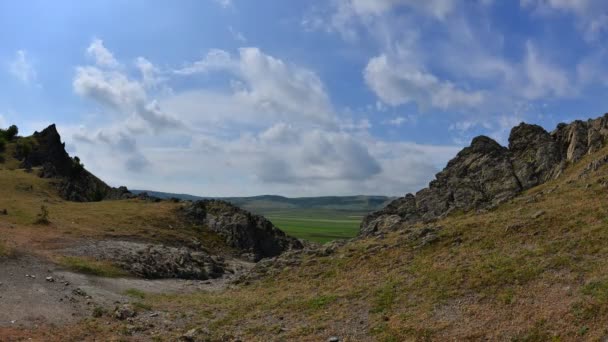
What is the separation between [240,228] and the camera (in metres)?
91.2

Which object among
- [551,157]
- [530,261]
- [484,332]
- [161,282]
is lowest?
[161,282]

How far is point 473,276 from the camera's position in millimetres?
28094

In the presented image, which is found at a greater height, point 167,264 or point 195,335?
point 195,335

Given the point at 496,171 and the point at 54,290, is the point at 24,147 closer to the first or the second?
the point at 54,290

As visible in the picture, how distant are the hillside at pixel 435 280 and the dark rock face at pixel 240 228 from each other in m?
30.5

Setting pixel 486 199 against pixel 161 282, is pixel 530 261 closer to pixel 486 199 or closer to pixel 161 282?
pixel 486 199

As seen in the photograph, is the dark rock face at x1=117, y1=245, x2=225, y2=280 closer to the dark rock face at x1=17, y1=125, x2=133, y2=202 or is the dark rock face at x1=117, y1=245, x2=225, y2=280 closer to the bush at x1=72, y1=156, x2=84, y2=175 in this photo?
the dark rock face at x1=17, y1=125, x2=133, y2=202

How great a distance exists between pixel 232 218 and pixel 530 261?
73.0 m

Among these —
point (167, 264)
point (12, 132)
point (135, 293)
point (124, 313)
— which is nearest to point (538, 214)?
point (124, 313)

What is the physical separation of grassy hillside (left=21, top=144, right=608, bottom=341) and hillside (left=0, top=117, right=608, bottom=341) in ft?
0.35

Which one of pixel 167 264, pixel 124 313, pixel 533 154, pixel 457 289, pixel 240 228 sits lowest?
pixel 167 264

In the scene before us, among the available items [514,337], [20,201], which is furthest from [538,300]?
[20,201]

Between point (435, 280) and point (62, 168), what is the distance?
462 feet

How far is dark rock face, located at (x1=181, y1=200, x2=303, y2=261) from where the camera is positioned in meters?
89.3
